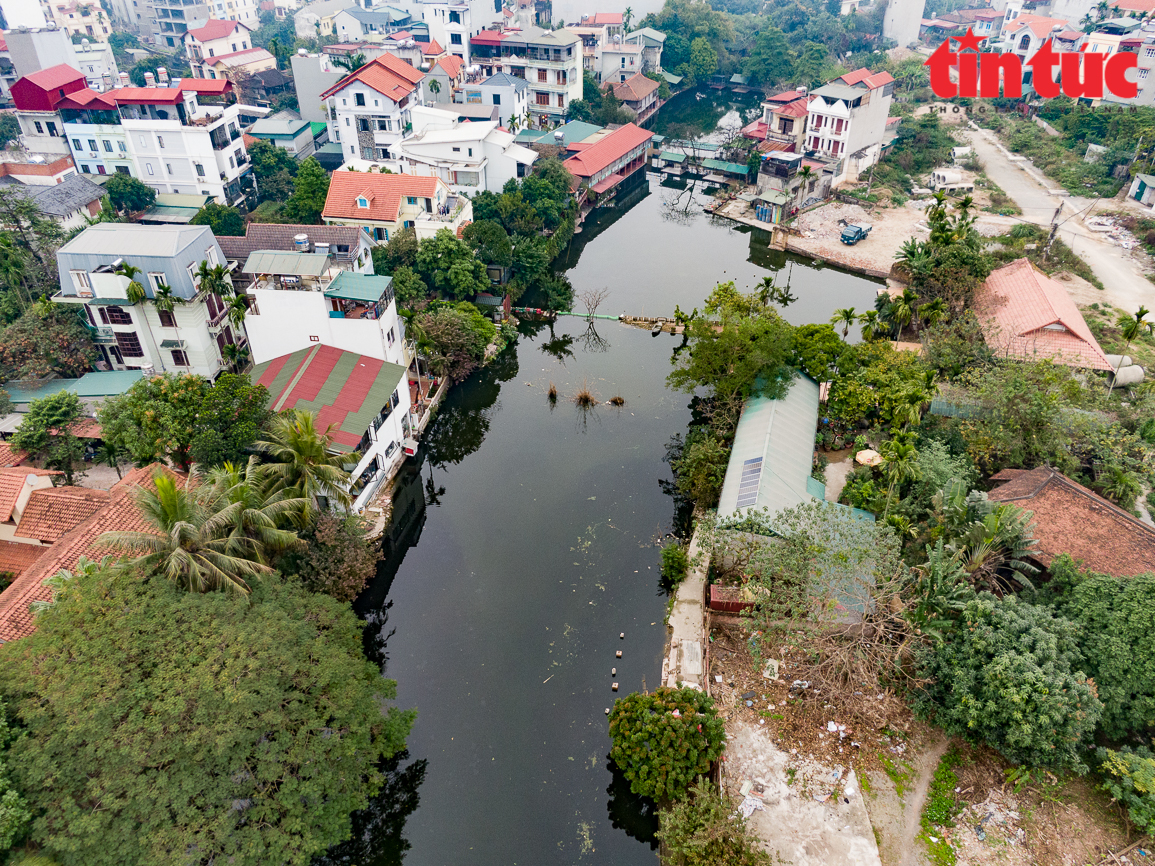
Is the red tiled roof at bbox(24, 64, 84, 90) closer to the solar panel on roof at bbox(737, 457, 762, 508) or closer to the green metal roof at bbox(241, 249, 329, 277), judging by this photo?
the green metal roof at bbox(241, 249, 329, 277)

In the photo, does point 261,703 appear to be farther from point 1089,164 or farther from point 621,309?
point 1089,164

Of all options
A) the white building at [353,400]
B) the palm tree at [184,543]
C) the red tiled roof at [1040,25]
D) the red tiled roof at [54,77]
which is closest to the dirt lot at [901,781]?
the palm tree at [184,543]

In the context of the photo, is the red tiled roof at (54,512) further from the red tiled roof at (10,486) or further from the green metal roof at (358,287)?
the green metal roof at (358,287)

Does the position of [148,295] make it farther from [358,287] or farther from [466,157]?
[466,157]

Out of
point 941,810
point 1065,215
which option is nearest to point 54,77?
point 941,810

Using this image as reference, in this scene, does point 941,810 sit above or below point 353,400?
below

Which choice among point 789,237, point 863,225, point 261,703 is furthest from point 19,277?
point 863,225

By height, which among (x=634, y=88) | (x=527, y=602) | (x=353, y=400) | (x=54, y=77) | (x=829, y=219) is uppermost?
(x=54, y=77)

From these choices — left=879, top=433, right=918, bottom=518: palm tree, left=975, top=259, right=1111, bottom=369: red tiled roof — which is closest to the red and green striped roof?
left=879, top=433, right=918, bottom=518: palm tree
